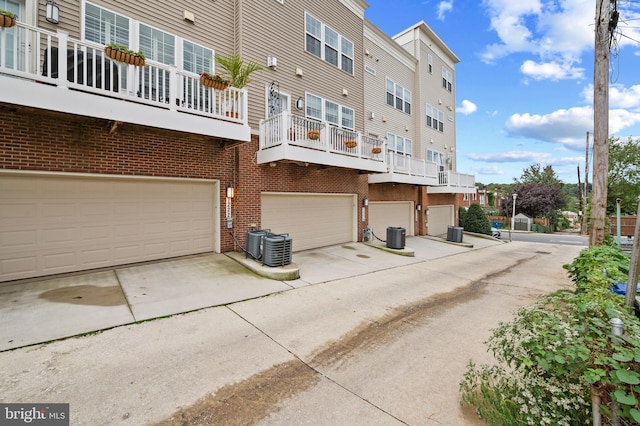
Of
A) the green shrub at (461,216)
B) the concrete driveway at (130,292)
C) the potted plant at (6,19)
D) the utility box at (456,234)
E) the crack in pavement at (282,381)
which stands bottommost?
the crack in pavement at (282,381)

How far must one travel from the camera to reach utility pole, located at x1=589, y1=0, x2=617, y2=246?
21.6 feet

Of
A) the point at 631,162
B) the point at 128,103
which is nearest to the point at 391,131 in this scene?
the point at 128,103

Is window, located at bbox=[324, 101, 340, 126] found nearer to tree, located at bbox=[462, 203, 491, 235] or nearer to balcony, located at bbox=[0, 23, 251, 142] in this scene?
balcony, located at bbox=[0, 23, 251, 142]

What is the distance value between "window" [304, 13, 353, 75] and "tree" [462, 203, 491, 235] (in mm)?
13929

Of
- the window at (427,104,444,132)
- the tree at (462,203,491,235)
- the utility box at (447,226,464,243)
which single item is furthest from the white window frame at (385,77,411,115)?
the tree at (462,203,491,235)

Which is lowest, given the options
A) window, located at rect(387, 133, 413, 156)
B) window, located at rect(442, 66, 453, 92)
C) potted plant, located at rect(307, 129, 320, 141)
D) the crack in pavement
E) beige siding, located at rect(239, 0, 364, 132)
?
the crack in pavement

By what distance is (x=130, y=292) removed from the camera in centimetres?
562

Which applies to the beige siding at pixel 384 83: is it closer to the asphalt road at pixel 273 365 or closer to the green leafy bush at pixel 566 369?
the asphalt road at pixel 273 365

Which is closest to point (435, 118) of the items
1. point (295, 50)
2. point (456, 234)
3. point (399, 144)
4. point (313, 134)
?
point (399, 144)

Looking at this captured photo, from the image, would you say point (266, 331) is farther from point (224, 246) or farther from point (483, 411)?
point (224, 246)

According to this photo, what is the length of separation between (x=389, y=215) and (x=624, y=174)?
32712 mm

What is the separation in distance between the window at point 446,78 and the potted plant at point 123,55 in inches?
843

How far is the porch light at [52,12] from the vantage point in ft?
20.2

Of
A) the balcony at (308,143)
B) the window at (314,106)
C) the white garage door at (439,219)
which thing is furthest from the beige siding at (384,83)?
the balcony at (308,143)
